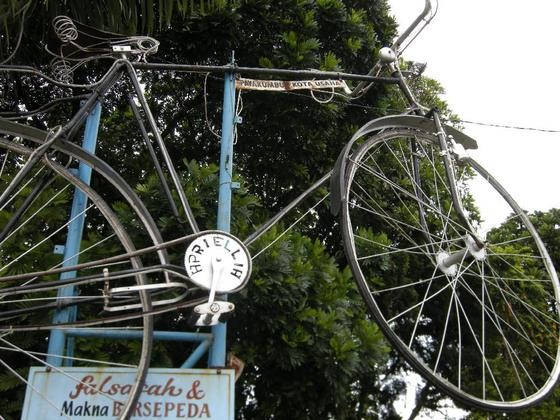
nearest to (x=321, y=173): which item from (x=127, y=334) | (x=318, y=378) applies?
(x=318, y=378)

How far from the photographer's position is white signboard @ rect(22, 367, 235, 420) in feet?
7.75

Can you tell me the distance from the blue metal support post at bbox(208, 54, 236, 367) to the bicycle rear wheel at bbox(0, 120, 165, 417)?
0.35 metres

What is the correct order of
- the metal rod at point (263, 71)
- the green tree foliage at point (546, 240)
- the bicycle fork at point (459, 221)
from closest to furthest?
the bicycle fork at point (459, 221) < the metal rod at point (263, 71) < the green tree foliage at point (546, 240)

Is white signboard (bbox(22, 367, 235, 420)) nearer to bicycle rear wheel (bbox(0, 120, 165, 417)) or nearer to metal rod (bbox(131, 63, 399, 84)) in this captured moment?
bicycle rear wheel (bbox(0, 120, 165, 417))

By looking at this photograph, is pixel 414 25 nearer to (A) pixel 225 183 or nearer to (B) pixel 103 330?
(A) pixel 225 183

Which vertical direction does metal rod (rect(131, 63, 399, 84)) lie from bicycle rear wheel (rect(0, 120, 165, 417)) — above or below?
above

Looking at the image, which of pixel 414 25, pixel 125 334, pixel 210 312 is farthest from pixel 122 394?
pixel 414 25

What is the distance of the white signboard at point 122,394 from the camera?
2.36 m

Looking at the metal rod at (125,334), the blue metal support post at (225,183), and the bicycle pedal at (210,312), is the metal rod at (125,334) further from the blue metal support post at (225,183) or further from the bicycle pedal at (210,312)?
the bicycle pedal at (210,312)

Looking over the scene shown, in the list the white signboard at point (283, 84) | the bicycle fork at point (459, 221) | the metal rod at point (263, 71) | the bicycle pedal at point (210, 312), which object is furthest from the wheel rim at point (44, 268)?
the bicycle fork at point (459, 221)

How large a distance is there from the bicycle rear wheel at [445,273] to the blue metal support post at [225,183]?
649 mm

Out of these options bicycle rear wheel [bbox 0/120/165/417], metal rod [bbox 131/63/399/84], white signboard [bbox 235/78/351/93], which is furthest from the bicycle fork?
bicycle rear wheel [bbox 0/120/165/417]

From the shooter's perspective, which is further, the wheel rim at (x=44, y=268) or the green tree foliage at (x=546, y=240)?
the green tree foliage at (x=546, y=240)

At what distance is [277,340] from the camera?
359 cm
